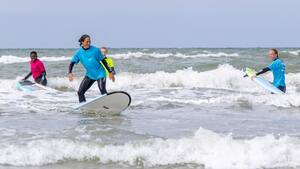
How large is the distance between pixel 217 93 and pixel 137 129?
7071mm

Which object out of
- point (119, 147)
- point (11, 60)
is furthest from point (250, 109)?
point (11, 60)

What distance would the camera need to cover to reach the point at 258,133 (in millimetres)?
8141

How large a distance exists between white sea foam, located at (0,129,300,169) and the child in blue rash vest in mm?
5917

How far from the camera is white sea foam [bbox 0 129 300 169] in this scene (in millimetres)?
6289

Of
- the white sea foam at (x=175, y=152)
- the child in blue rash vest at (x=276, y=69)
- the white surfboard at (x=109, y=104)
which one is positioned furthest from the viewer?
the child in blue rash vest at (x=276, y=69)

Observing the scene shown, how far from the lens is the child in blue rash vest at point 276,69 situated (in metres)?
12.5

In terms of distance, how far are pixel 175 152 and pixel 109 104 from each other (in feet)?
13.3
